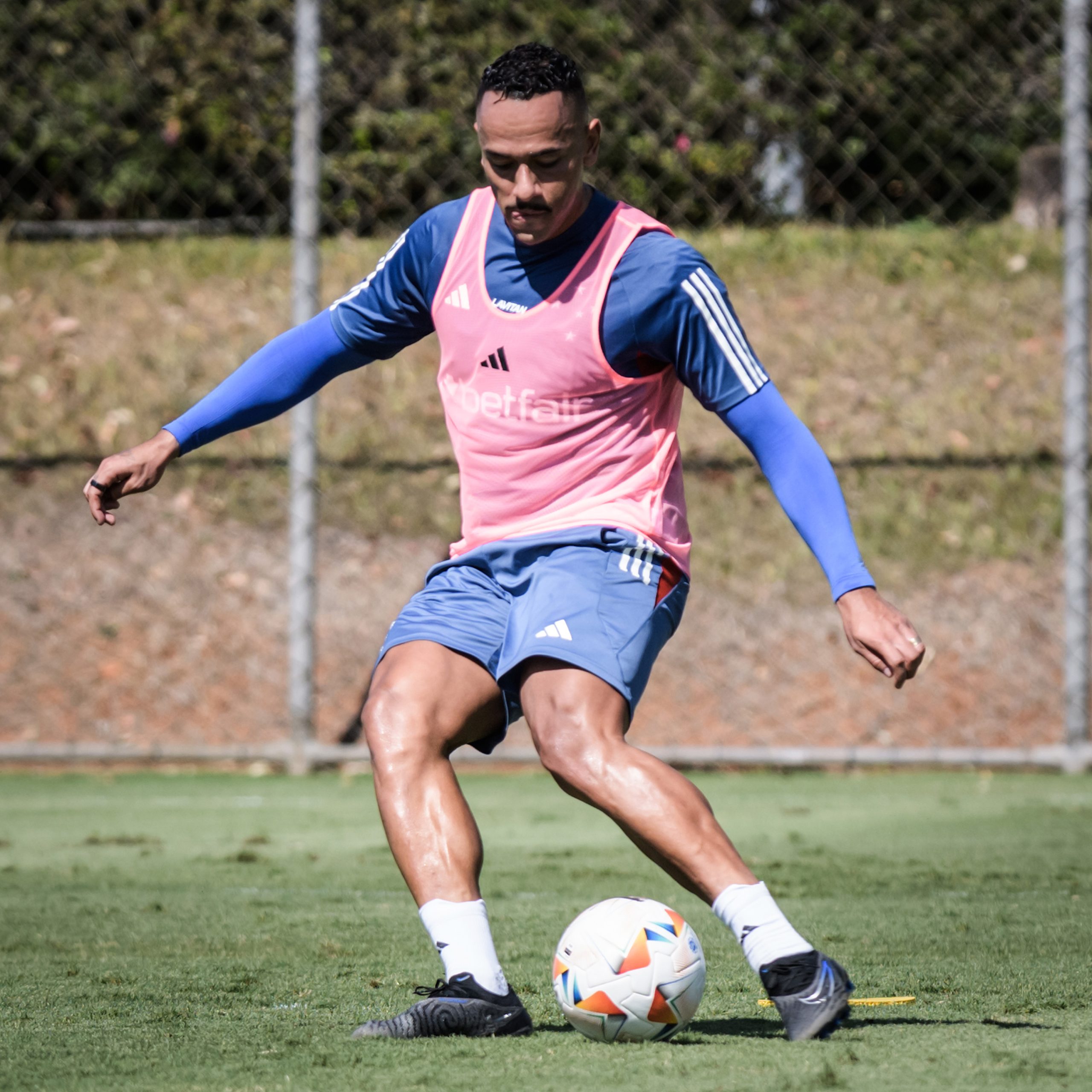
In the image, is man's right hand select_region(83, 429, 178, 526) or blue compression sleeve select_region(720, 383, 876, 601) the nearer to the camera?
blue compression sleeve select_region(720, 383, 876, 601)

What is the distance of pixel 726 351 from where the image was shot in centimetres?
299

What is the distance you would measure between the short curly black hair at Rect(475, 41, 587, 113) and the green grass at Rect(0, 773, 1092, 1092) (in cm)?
174

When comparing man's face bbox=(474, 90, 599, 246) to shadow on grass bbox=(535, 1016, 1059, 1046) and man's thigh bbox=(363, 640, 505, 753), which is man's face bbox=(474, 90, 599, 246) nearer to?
man's thigh bbox=(363, 640, 505, 753)

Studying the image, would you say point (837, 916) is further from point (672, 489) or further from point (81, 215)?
point (81, 215)

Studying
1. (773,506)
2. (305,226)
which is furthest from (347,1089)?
(773,506)

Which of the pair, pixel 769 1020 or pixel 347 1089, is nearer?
pixel 347 1089

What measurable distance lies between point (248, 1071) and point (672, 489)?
1.40 metres

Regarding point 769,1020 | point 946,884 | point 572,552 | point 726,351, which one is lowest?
point 946,884

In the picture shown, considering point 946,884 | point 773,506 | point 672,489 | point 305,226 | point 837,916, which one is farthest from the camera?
point 773,506

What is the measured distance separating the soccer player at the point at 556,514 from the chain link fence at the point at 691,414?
455cm

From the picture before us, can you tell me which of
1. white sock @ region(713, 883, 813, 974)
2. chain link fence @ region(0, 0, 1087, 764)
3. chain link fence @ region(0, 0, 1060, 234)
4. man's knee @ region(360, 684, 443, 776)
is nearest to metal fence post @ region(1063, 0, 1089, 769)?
chain link fence @ region(0, 0, 1087, 764)

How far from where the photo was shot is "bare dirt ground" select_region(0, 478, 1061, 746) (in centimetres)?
826

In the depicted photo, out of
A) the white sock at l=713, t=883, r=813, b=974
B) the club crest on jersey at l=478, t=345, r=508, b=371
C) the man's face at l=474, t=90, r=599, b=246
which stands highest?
the man's face at l=474, t=90, r=599, b=246

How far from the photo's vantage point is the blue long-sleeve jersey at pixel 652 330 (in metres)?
2.91
